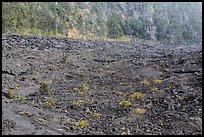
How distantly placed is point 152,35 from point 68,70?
39087mm

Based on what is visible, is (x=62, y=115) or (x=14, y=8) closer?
(x=62, y=115)

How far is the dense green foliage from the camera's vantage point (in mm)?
50156

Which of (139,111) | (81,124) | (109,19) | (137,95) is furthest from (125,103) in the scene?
(109,19)

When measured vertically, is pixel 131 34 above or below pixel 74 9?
below

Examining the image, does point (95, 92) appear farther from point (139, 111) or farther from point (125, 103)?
point (139, 111)

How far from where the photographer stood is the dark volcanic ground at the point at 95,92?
57.1 feet

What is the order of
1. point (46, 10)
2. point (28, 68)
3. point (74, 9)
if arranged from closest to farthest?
point (28, 68), point (46, 10), point (74, 9)

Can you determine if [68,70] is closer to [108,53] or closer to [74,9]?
[108,53]

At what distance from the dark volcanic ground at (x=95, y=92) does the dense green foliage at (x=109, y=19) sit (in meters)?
12.5

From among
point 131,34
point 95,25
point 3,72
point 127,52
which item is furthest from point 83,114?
point 131,34

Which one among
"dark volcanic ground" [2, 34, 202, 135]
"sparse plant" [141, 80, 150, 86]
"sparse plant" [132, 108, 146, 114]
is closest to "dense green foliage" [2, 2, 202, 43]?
"dark volcanic ground" [2, 34, 202, 135]

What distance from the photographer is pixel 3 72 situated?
2741cm

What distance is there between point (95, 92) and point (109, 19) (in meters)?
39.7

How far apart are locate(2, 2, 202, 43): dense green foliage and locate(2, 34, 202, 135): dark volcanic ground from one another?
1252 centimetres
